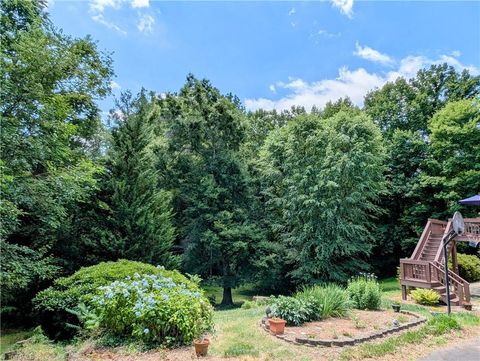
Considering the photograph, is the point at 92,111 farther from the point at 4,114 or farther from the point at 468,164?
the point at 468,164

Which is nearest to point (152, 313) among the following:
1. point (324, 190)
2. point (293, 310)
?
point (293, 310)

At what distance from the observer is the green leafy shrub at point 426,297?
9.67 metres

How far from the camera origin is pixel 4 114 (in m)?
6.96

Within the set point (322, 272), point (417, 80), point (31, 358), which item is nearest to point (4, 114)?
point (31, 358)

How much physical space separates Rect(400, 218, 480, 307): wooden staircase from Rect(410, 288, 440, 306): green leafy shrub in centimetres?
31

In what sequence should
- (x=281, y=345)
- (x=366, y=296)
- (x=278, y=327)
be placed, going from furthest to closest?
(x=366, y=296) < (x=278, y=327) < (x=281, y=345)

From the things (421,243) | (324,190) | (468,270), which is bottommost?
(468,270)

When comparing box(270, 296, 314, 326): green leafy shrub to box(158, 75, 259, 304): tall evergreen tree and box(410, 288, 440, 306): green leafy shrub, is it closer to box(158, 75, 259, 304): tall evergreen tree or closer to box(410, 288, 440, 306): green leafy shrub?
box(410, 288, 440, 306): green leafy shrub

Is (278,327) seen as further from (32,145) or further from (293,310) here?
(32,145)

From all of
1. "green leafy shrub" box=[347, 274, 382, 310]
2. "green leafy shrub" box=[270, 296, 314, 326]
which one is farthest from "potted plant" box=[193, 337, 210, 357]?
"green leafy shrub" box=[347, 274, 382, 310]

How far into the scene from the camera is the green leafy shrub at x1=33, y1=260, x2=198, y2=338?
21.9ft

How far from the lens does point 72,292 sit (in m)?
6.71

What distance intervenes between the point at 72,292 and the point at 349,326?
5.63m

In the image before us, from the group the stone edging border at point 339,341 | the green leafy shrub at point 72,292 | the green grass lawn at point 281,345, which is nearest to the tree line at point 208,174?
the green leafy shrub at point 72,292
